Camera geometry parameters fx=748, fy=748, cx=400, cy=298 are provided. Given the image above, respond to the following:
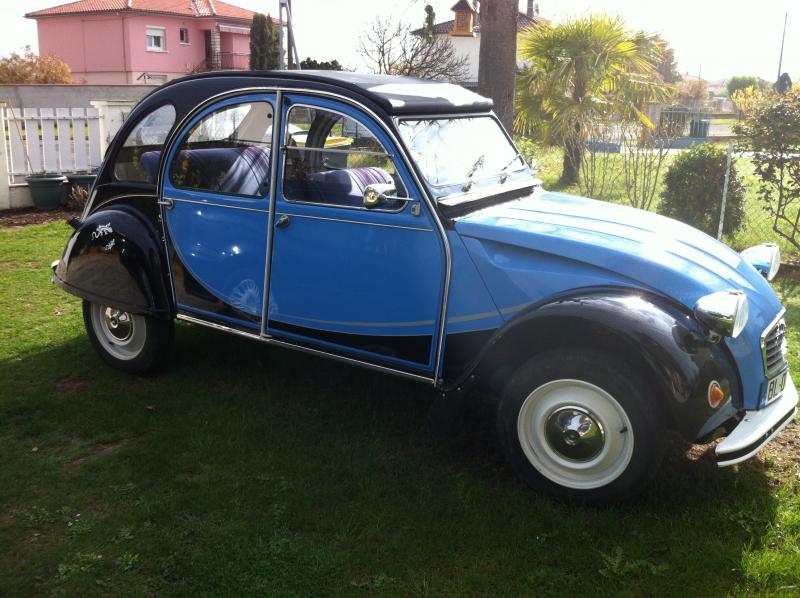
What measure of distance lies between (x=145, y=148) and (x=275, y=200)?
4.47 ft

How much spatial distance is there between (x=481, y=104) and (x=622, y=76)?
998cm

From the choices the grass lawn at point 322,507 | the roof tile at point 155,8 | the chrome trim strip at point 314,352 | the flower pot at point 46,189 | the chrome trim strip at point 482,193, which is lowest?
the grass lawn at point 322,507

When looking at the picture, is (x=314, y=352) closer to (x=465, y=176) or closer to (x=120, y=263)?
(x=465, y=176)

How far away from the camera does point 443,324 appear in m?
3.98

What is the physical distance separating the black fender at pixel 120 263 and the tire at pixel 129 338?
7.2 inches

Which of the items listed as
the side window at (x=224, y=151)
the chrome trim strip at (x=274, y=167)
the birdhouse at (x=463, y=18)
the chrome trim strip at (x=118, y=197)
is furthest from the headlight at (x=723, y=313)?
the birdhouse at (x=463, y=18)

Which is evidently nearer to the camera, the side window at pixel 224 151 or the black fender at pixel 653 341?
the black fender at pixel 653 341

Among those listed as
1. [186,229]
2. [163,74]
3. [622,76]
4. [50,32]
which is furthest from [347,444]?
[50,32]

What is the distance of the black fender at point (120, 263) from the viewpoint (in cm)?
Result: 499

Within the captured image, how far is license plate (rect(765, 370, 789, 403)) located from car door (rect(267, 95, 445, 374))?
168 cm

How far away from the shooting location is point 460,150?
448 cm

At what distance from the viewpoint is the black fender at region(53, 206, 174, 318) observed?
499 centimetres

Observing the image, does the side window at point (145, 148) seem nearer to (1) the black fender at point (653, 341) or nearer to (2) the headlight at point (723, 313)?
(1) the black fender at point (653, 341)

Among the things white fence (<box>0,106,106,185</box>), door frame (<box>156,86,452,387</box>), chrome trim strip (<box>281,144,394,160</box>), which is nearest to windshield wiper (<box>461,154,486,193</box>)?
door frame (<box>156,86,452,387</box>)
